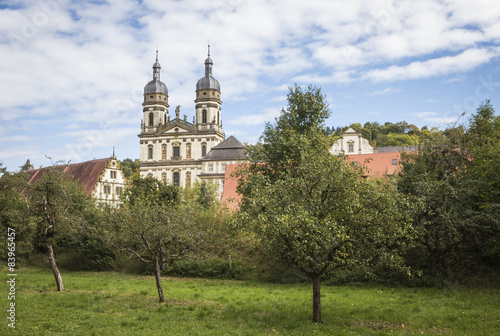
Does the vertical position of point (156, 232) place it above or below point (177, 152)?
below

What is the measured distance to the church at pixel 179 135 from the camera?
81.2 metres

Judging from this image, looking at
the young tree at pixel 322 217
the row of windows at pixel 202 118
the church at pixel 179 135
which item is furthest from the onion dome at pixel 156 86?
the young tree at pixel 322 217

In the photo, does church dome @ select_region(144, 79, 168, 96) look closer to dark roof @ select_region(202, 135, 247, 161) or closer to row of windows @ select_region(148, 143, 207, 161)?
row of windows @ select_region(148, 143, 207, 161)

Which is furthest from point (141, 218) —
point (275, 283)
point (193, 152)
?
point (193, 152)

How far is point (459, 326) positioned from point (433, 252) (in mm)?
8797

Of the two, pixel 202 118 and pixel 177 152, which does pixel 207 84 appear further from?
pixel 177 152

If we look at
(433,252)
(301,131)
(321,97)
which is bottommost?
(433,252)

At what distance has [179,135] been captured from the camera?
8244 centimetres

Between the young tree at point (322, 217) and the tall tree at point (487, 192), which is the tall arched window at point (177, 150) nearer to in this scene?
the tall tree at point (487, 192)

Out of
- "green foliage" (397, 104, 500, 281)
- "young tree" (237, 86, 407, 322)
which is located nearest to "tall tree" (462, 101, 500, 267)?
"green foliage" (397, 104, 500, 281)

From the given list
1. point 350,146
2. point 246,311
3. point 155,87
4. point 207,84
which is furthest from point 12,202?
point 155,87

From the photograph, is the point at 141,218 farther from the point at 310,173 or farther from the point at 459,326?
the point at 459,326

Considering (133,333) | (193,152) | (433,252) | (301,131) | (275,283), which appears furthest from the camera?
(193,152)

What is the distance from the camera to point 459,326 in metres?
12.5
